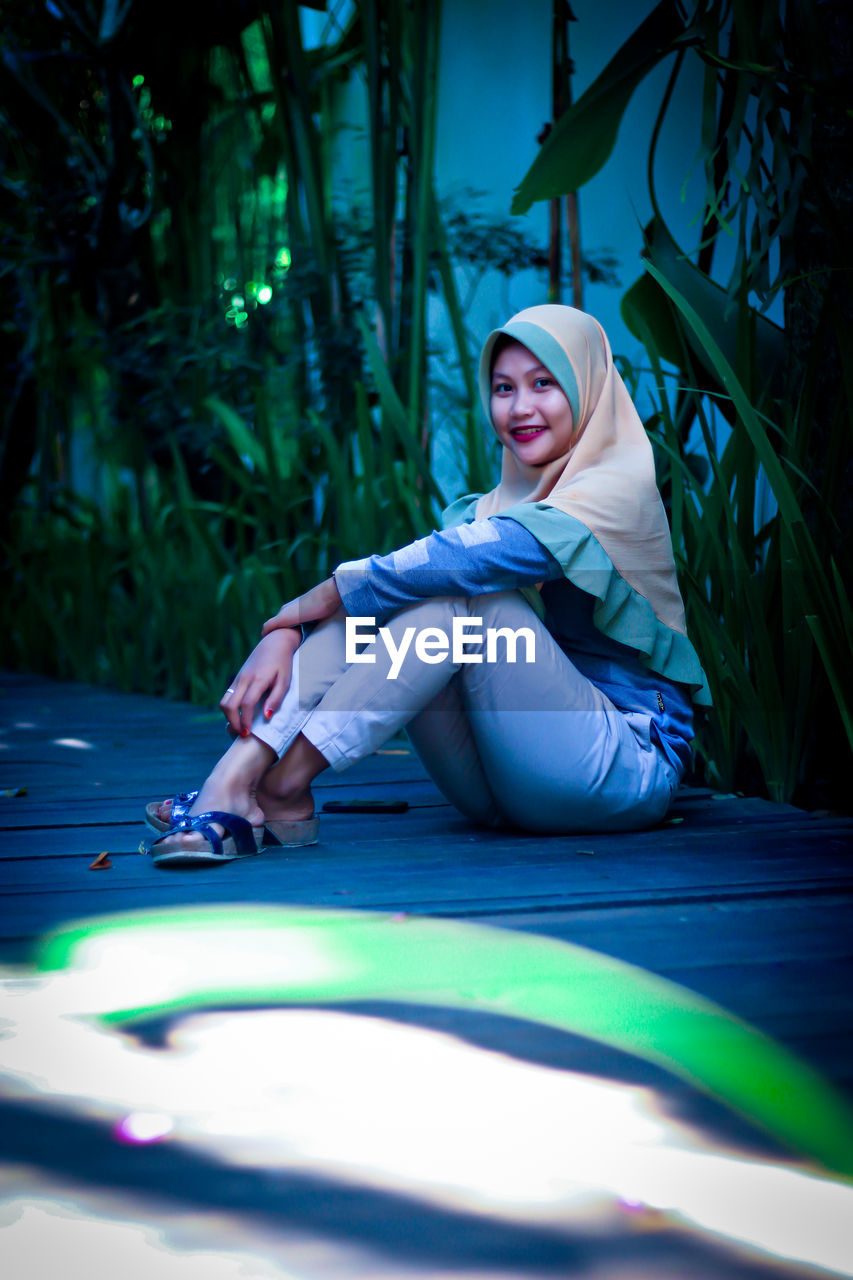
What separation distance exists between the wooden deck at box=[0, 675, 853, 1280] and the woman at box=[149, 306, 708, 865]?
7 cm

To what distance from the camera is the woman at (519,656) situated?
1.49 m

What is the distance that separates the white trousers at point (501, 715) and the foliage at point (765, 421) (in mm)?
261

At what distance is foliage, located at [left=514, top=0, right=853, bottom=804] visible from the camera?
161 cm

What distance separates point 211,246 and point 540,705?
284 centimetres

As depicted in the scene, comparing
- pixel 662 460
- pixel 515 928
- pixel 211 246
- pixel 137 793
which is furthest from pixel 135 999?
pixel 211 246

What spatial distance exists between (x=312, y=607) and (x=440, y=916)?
19.1 inches

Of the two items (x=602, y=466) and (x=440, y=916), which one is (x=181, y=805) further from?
(x=602, y=466)

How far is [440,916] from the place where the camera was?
1.22 meters

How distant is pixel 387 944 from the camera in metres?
1.14

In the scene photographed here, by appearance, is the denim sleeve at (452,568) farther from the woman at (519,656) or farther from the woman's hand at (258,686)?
the woman's hand at (258,686)

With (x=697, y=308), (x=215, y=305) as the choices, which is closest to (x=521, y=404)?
(x=697, y=308)

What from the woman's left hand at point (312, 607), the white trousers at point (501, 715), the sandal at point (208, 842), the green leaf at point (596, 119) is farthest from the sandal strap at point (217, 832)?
the green leaf at point (596, 119)

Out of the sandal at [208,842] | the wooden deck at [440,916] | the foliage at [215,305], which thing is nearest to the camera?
the wooden deck at [440,916]

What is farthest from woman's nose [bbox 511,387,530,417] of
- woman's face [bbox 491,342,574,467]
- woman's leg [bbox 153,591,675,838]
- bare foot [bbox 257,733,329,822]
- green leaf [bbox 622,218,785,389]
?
bare foot [bbox 257,733,329,822]
